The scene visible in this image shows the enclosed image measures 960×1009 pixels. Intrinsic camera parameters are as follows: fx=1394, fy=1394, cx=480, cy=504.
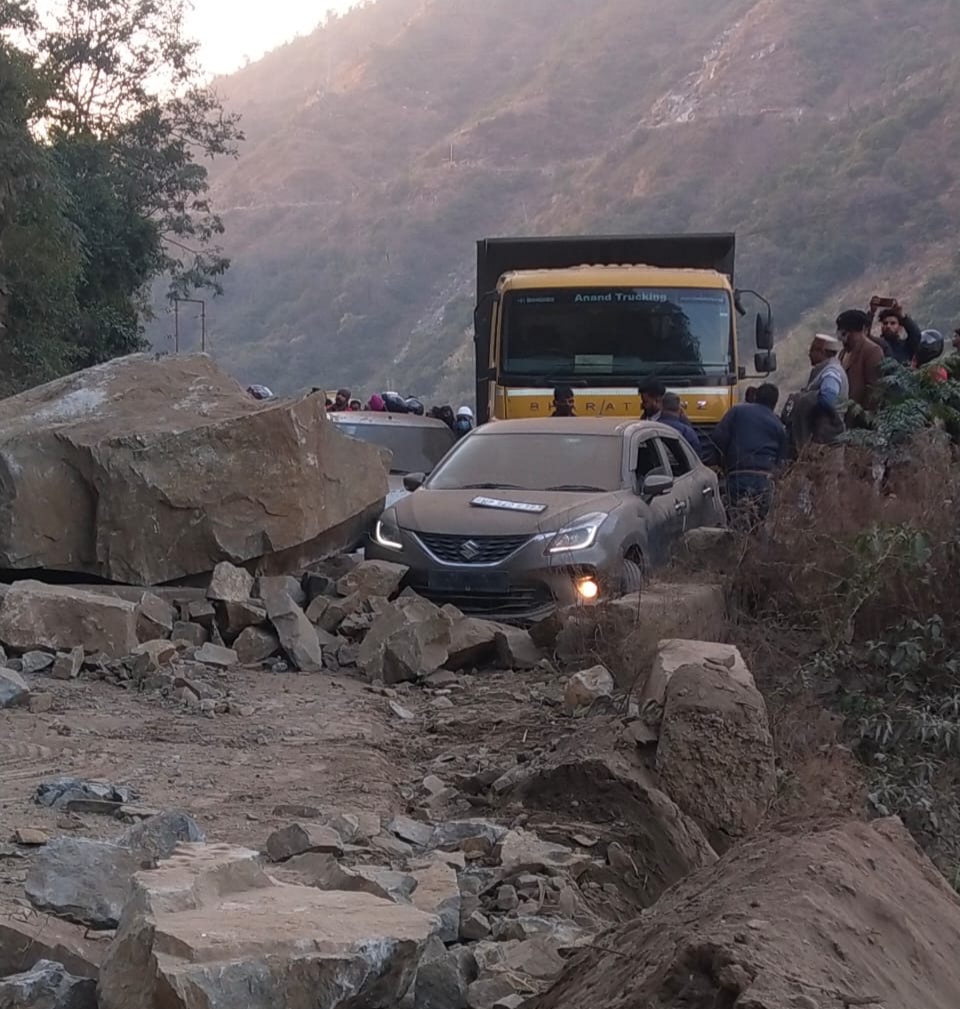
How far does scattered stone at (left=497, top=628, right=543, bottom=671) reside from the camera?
786 centimetres

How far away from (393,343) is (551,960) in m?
68.7

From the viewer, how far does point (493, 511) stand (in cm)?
890

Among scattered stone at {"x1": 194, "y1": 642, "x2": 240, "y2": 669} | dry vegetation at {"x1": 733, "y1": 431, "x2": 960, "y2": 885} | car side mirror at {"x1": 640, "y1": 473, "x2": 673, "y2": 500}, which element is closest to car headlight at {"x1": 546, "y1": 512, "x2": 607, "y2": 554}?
car side mirror at {"x1": 640, "y1": 473, "x2": 673, "y2": 500}

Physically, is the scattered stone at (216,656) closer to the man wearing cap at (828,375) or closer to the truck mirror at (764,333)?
the man wearing cap at (828,375)

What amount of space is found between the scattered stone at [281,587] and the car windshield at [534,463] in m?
1.26

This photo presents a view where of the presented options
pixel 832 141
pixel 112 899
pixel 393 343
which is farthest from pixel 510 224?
pixel 112 899

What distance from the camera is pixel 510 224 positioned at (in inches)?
3214

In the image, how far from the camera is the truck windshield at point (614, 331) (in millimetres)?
13477

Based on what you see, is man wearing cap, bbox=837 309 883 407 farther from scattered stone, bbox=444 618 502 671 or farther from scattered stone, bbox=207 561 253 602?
scattered stone, bbox=207 561 253 602

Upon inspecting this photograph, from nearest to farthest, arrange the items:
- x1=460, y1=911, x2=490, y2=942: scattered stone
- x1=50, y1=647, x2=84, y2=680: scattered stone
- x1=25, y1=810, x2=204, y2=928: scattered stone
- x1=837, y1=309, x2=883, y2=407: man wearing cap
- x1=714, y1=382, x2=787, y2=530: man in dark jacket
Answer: x1=25, y1=810, x2=204, y2=928: scattered stone, x1=460, y1=911, x2=490, y2=942: scattered stone, x1=50, y1=647, x2=84, y2=680: scattered stone, x1=714, y1=382, x2=787, y2=530: man in dark jacket, x1=837, y1=309, x2=883, y2=407: man wearing cap

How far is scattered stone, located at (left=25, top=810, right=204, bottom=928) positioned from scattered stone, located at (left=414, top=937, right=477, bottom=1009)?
0.91m

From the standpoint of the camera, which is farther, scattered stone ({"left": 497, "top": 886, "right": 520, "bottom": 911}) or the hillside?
the hillside

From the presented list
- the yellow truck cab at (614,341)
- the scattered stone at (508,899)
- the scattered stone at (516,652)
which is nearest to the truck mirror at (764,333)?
the yellow truck cab at (614,341)

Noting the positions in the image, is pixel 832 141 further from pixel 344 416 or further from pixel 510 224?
pixel 344 416
